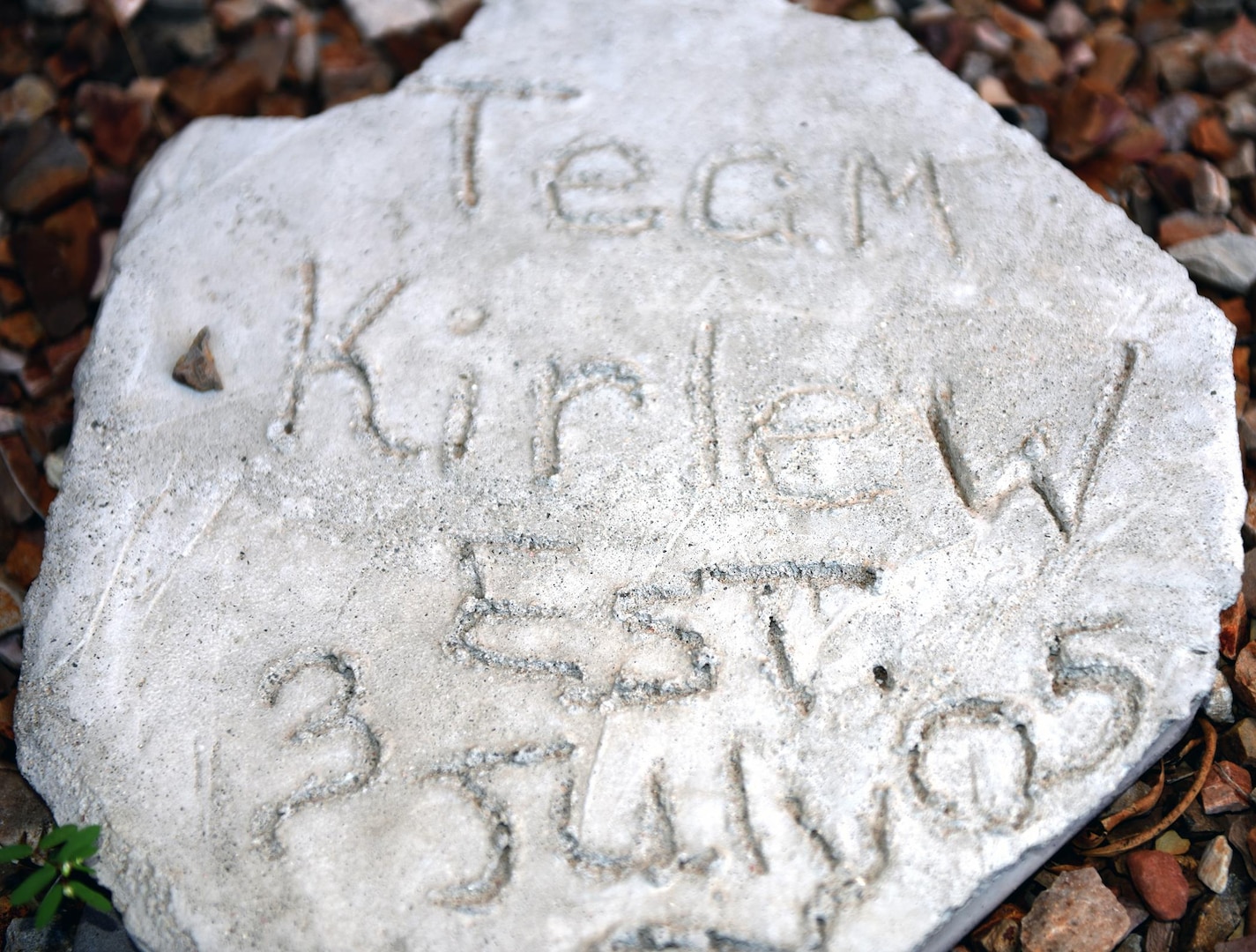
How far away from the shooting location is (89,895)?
5.32 ft

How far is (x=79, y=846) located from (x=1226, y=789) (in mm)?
1742

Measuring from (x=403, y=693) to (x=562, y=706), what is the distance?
24 centimetres

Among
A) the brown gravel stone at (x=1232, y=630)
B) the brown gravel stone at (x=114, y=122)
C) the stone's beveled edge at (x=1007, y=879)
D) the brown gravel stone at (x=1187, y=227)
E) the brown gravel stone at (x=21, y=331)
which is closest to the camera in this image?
the stone's beveled edge at (x=1007, y=879)

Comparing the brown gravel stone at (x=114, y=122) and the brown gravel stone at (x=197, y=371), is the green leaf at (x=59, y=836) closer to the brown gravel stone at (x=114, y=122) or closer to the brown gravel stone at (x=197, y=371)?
the brown gravel stone at (x=197, y=371)

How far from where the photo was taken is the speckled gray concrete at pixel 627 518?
1.63m

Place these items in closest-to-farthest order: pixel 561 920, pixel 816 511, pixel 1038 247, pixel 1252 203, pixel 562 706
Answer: pixel 561 920, pixel 562 706, pixel 816 511, pixel 1038 247, pixel 1252 203

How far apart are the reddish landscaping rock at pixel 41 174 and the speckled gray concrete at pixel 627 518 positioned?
512 millimetres

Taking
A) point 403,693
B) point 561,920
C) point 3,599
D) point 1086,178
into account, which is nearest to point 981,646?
point 561,920

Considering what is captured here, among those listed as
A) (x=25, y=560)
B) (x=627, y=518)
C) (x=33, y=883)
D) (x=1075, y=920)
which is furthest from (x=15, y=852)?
(x=1075, y=920)

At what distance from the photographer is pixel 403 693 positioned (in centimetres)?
174

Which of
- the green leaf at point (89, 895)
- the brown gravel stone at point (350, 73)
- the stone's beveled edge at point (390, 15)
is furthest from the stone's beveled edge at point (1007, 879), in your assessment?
the stone's beveled edge at point (390, 15)

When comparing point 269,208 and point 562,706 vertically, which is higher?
point 269,208

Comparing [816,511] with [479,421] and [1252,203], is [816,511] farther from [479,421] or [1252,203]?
[1252,203]

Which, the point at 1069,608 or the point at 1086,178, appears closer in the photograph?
the point at 1069,608
